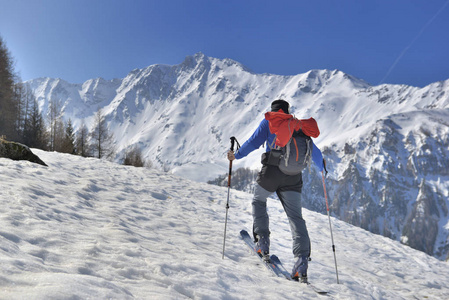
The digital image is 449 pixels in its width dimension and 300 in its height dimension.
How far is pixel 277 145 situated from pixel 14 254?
13.9 ft

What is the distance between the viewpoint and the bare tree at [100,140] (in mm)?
38344

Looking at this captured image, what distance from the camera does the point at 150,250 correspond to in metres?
4.70

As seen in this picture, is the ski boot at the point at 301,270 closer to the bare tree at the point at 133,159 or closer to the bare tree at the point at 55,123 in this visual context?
the bare tree at the point at 133,159

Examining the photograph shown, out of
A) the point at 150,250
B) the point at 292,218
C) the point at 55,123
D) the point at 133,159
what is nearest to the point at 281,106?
the point at 292,218

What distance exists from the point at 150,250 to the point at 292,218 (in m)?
2.74

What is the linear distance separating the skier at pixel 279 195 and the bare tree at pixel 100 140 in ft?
121

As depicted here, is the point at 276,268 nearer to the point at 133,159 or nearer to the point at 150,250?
the point at 150,250

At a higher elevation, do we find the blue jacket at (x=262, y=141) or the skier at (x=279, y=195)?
the blue jacket at (x=262, y=141)

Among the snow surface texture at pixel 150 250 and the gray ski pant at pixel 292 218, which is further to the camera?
the gray ski pant at pixel 292 218

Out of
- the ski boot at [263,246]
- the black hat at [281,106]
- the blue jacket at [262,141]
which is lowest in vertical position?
the ski boot at [263,246]

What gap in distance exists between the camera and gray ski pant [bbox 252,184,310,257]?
5168mm

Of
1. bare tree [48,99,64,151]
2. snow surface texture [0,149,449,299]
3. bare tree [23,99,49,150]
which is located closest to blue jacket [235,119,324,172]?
snow surface texture [0,149,449,299]

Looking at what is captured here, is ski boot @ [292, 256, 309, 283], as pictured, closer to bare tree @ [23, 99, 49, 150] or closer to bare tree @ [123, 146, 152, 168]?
bare tree @ [123, 146, 152, 168]

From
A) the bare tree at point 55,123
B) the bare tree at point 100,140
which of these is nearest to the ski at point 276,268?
the bare tree at point 100,140
